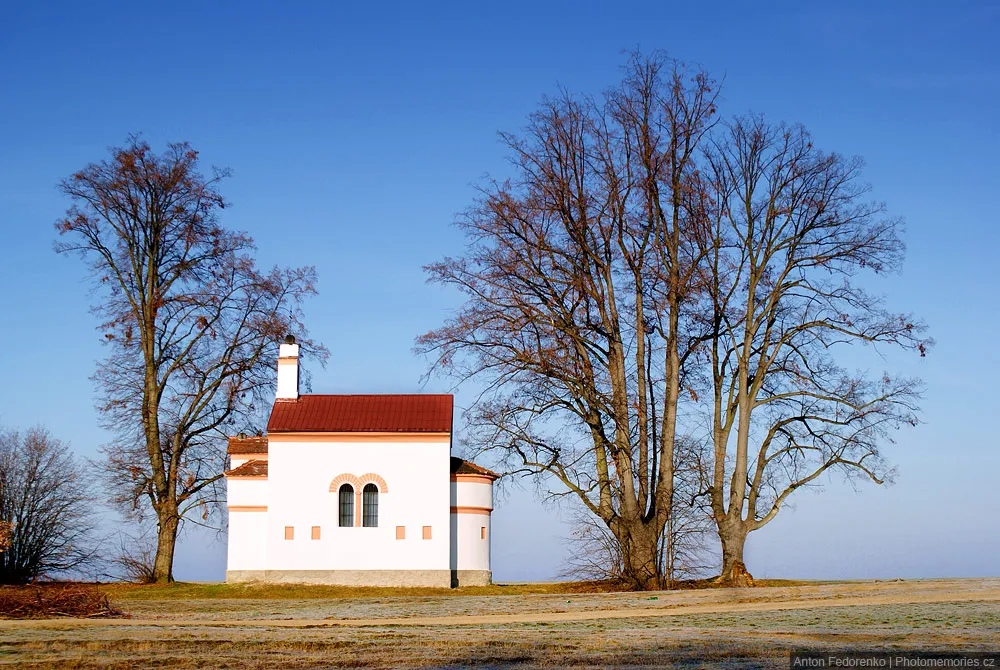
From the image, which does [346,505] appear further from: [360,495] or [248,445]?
[248,445]

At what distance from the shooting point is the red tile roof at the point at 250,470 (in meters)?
35.8

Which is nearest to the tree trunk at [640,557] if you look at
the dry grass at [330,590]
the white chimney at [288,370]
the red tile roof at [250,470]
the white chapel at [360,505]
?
the dry grass at [330,590]

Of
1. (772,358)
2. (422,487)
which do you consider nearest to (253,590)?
(422,487)

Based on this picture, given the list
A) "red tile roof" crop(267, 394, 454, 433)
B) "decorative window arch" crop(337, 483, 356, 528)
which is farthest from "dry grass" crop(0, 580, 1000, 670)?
"red tile roof" crop(267, 394, 454, 433)

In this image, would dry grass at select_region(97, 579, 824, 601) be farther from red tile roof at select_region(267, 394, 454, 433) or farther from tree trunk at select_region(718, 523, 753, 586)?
red tile roof at select_region(267, 394, 454, 433)

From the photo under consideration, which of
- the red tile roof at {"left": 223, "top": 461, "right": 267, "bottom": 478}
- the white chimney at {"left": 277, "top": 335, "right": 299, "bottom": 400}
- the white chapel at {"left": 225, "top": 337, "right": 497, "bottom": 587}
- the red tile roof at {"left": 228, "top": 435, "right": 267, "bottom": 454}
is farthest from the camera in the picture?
the red tile roof at {"left": 228, "top": 435, "right": 267, "bottom": 454}

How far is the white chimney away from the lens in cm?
3706

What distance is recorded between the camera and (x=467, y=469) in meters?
36.1

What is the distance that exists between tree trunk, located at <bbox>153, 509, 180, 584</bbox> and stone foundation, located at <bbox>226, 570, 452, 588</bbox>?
8.02 feet

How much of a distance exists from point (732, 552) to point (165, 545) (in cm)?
1839

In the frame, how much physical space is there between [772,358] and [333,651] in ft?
65.8

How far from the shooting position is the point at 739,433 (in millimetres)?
31859

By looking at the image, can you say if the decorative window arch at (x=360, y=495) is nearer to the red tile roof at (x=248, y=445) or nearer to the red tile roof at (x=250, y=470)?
the red tile roof at (x=250, y=470)

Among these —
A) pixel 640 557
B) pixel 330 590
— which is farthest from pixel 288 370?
pixel 640 557
